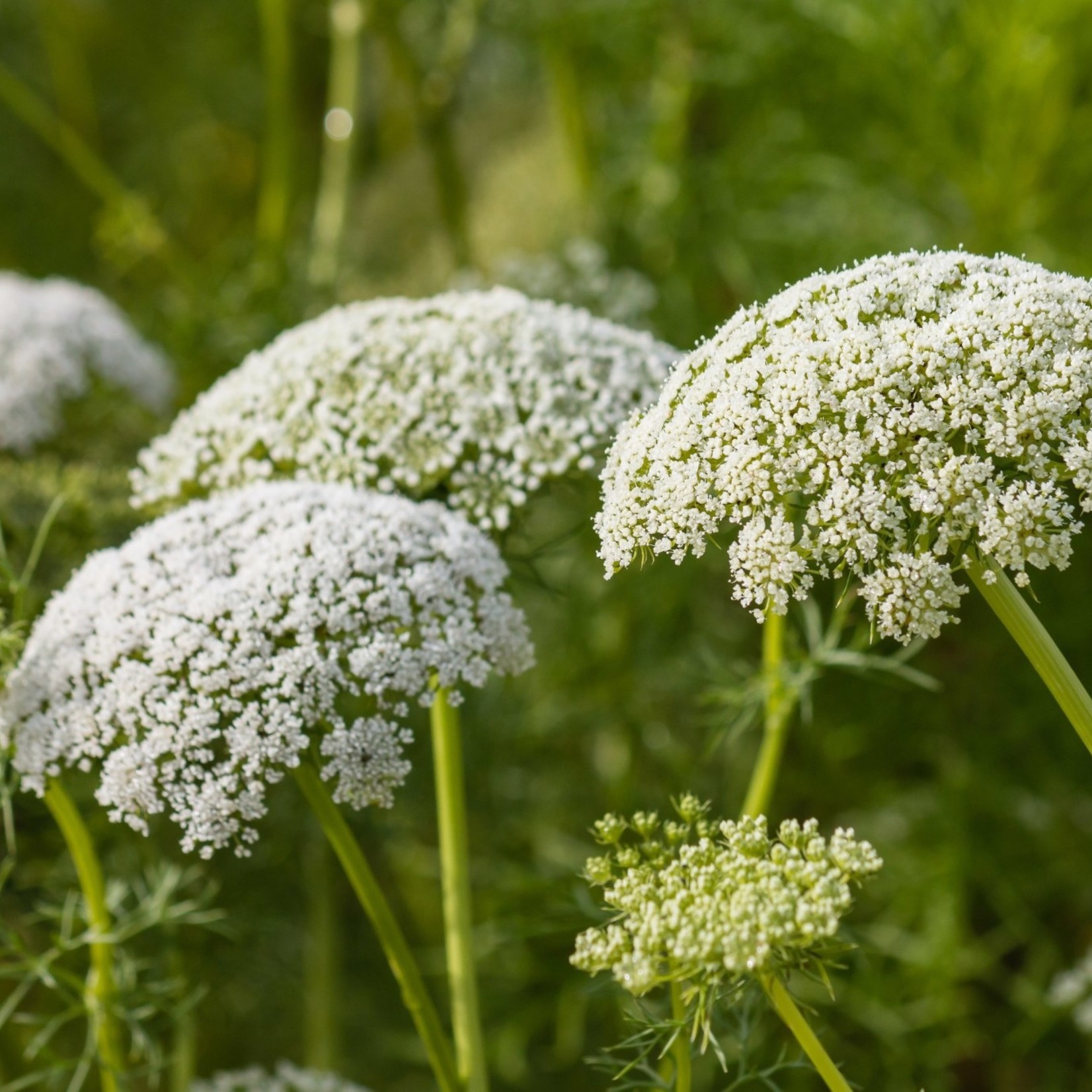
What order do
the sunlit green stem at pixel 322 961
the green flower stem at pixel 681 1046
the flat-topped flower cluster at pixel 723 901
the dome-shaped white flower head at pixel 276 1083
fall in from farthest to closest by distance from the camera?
the sunlit green stem at pixel 322 961 < the dome-shaped white flower head at pixel 276 1083 < the green flower stem at pixel 681 1046 < the flat-topped flower cluster at pixel 723 901

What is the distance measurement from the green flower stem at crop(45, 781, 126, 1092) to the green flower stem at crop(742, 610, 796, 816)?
1013 millimetres

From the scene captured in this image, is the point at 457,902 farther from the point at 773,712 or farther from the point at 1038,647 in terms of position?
the point at 1038,647

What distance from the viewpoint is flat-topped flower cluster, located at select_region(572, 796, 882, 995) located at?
125 cm

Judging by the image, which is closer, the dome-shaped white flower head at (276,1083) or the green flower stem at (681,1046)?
the green flower stem at (681,1046)

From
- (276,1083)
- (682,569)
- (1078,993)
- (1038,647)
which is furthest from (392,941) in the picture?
(682,569)

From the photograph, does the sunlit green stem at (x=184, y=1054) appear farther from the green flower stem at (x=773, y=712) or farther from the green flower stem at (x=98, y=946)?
the green flower stem at (x=773, y=712)

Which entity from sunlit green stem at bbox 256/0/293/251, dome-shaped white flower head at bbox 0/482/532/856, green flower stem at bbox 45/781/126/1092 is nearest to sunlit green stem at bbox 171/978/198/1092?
green flower stem at bbox 45/781/126/1092

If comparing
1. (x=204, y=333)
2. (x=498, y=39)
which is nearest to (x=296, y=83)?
(x=498, y=39)

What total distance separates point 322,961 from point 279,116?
96.9 inches

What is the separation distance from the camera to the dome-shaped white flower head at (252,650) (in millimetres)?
1538

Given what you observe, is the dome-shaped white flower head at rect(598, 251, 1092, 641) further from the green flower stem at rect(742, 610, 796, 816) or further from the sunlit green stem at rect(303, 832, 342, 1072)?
the sunlit green stem at rect(303, 832, 342, 1072)

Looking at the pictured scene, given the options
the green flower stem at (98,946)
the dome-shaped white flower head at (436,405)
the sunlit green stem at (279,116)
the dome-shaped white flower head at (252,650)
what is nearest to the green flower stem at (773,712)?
the dome-shaped white flower head at (436,405)

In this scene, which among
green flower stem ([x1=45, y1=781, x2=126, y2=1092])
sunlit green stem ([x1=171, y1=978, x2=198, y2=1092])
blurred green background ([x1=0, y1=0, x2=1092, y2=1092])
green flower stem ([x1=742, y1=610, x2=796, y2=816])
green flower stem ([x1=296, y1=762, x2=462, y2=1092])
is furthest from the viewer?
blurred green background ([x1=0, y1=0, x2=1092, y2=1092])

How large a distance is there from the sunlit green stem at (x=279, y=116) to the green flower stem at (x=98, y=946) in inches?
89.1
